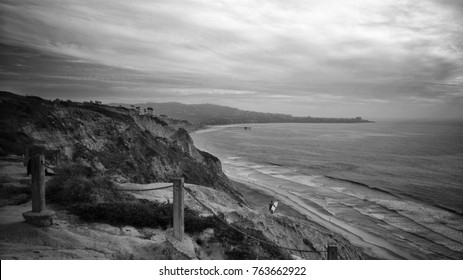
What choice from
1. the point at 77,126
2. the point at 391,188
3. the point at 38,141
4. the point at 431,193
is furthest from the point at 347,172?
the point at 38,141

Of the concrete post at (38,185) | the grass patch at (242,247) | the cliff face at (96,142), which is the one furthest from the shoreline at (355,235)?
the concrete post at (38,185)

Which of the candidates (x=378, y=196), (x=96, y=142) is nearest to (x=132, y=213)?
(x=96, y=142)

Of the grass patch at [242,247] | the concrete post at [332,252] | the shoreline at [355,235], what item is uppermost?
the concrete post at [332,252]

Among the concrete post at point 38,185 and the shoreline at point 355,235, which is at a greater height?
the concrete post at point 38,185

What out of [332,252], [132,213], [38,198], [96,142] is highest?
[96,142]

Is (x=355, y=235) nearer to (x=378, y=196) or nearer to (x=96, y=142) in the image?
(x=378, y=196)

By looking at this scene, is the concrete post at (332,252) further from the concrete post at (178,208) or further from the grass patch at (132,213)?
the concrete post at (178,208)
